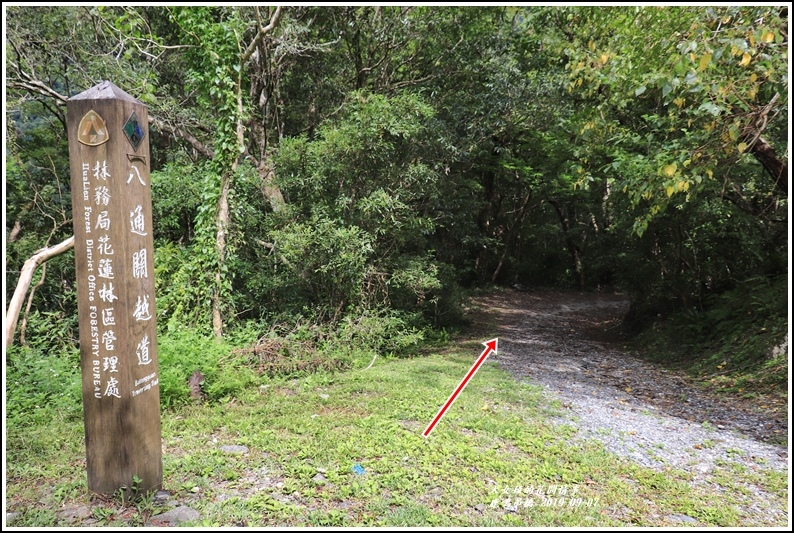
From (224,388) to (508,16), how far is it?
9.81 metres

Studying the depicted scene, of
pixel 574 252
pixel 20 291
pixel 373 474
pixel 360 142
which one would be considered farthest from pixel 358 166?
pixel 574 252

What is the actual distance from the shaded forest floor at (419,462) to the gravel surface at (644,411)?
3 centimetres

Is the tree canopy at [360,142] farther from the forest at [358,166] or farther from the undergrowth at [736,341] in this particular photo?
the undergrowth at [736,341]

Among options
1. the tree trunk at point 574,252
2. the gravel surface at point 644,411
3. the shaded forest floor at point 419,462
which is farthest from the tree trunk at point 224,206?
the tree trunk at point 574,252

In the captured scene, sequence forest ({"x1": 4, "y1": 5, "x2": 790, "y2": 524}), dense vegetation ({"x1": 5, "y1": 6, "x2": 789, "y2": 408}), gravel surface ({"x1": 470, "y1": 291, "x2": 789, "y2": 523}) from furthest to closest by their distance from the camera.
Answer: dense vegetation ({"x1": 5, "y1": 6, "x2": 789, "y2": 408}) < forest ({"x1": 4, "y1": 5, "x2": 790, "y2": 524}) < gravel surface ({"x1": 470, "y1": 291, "x2": 789, "y2": 523})

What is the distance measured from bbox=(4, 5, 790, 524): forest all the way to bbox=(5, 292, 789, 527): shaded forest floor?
991 millimetres

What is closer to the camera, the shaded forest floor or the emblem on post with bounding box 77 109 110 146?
the emblem on post with bounding box 77 109 110 146

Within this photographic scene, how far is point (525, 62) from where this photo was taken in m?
11.0

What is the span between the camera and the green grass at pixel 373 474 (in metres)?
3.37

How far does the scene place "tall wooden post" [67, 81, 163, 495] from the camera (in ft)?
10.3

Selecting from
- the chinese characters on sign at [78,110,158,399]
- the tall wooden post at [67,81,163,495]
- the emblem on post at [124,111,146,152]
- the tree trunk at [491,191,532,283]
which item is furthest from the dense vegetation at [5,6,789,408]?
the tree trunk at [491,191,532,283]

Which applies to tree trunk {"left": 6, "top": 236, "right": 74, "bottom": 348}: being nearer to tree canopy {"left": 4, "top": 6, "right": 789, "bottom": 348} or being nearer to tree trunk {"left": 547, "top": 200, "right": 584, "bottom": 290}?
tree canopy {"left": 4, "top": 6, "right": 789, "bottom": 348}

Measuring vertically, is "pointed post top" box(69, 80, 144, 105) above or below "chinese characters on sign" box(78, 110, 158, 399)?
above

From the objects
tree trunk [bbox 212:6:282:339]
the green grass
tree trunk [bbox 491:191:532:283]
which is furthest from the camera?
tree trunk [bbox 491:191:532:283]
